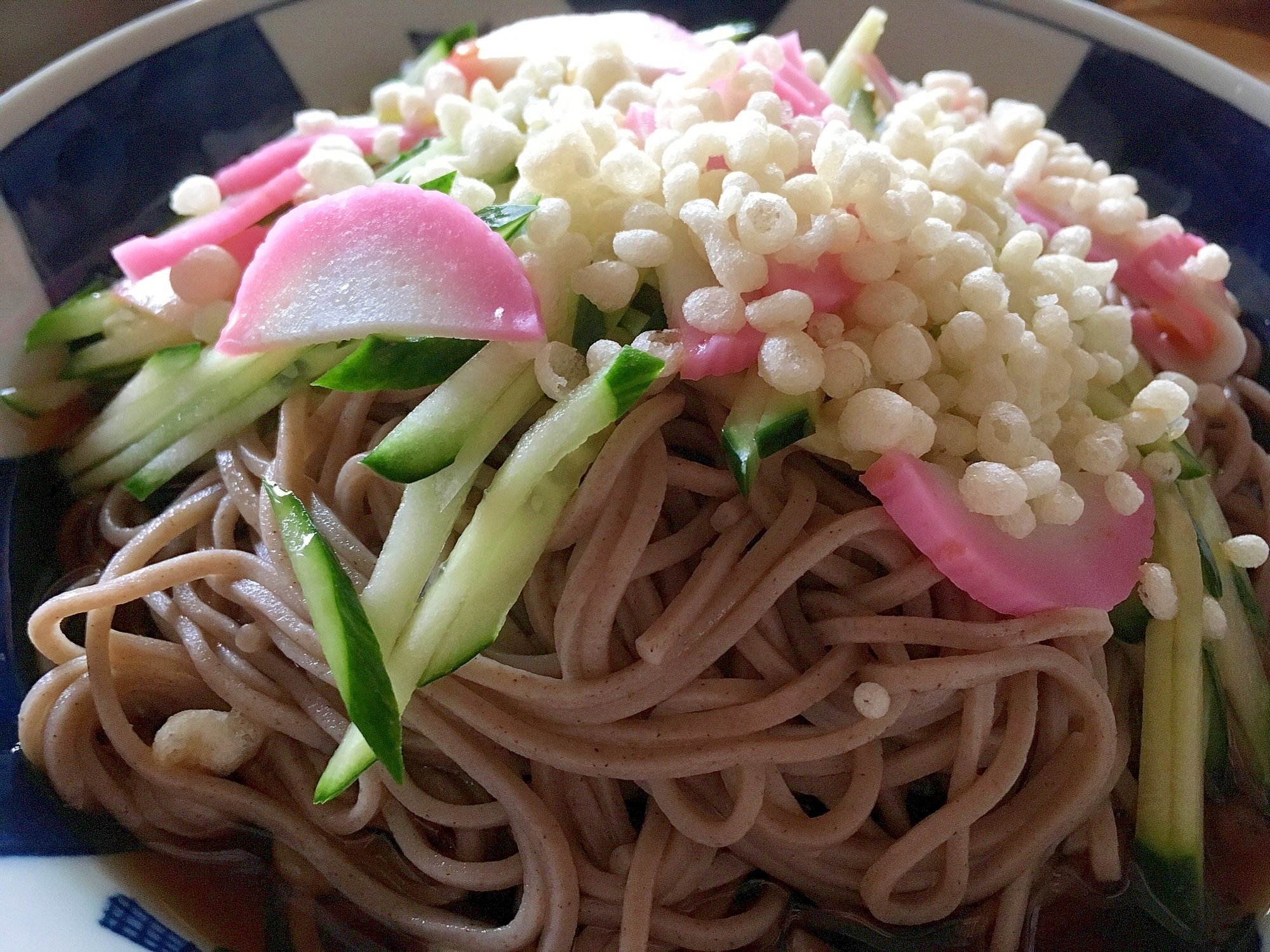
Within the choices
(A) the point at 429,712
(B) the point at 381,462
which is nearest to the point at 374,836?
(A) the point at 429,712

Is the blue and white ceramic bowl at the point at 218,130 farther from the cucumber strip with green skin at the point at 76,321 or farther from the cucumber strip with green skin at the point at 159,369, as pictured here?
the cucumber strip with green skin at the point at 159,369

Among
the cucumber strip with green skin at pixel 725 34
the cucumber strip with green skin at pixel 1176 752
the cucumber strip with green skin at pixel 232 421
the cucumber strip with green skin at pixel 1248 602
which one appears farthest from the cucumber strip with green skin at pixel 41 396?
the cucumber strip with green skin at pixel 1248 602

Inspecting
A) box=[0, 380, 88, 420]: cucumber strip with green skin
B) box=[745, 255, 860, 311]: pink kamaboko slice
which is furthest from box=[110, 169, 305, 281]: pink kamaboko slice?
box=[745, 255, 860, 311]: pink kamaboko slice

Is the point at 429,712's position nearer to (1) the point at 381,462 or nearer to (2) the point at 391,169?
(1) the point at 381,462

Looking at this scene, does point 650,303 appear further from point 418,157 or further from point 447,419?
point 418,157

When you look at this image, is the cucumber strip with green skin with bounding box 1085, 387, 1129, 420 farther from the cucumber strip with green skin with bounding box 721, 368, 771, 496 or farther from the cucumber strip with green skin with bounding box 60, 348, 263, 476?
the cucumber strip with green skin with bounding box 60, 348, 263, 476

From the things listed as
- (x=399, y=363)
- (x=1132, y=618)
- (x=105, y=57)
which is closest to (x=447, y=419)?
(x=399, y=363)

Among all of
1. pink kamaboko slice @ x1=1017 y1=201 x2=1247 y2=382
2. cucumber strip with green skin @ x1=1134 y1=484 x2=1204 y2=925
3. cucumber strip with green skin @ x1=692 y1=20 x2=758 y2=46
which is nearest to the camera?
cucumber strip with green skin @ x1=1134 y1=484 x2=1204 y2=925
